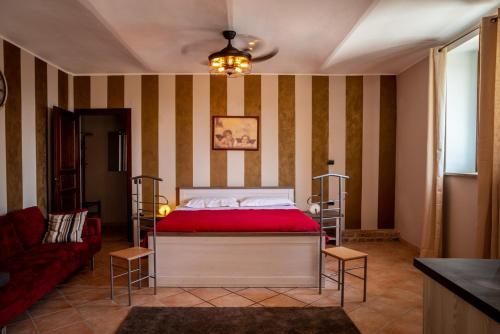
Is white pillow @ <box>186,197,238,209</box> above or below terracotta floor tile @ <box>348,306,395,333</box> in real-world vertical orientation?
above

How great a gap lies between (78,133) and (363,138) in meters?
4.55

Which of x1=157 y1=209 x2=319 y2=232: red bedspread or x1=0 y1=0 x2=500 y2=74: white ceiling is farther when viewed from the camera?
x1=157 y1=209 x2=319 y2=232: red bedspread

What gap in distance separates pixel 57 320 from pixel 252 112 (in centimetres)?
364

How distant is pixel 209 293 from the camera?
3.00 metres

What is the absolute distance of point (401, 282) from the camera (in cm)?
329

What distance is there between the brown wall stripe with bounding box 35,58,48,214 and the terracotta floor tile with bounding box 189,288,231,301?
102 inches

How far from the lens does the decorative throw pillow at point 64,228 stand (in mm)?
3359

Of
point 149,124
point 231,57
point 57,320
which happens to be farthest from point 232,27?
point 57,320

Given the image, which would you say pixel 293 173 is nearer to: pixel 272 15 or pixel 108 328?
pixel 272 15

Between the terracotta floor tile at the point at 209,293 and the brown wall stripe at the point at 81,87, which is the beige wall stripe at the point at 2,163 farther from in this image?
the terracotta floor tile at the point at 209,293

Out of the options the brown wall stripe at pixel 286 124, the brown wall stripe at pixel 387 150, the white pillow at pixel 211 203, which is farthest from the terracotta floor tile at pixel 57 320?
the brown wall stripe at pixel 387 150

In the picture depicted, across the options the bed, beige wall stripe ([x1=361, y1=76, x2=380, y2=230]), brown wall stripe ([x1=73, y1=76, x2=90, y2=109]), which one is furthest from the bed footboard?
brown wall stripe ([x1=73, y1=76, x2=90, y2=109])

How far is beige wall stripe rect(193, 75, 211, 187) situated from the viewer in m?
5.02

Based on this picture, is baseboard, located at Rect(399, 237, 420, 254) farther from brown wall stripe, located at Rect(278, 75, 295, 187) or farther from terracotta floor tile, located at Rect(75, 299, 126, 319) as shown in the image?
terracotta floor tile, located at Rect(75, 299, 126, 319)
